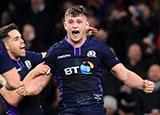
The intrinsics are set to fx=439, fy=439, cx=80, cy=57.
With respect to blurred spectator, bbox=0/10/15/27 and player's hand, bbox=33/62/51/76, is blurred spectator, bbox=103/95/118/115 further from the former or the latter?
blurred spectator, bbox=0/10/15/27

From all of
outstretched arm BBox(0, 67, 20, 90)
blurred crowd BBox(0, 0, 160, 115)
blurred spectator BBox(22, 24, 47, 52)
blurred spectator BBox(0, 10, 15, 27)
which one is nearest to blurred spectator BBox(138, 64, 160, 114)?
blurred crowd BBox(0, 0, 160, 115)

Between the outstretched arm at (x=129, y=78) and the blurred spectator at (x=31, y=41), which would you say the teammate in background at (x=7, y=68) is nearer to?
the outstretched arm at (x=129, y=78)

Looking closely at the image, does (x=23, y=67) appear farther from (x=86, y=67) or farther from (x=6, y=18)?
A: (x=6, y=18)

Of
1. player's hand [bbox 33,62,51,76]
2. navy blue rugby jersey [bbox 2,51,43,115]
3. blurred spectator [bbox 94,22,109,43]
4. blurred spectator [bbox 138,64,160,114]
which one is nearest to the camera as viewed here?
player's hand [bbox 33,62,51,76]

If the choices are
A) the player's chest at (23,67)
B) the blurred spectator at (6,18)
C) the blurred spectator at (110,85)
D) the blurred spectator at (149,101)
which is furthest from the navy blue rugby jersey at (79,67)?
the blurred spectator at (6,18)

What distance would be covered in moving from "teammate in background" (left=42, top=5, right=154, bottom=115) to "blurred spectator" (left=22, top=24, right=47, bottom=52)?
341 cm

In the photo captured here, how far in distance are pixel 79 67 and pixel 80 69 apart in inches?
1.2

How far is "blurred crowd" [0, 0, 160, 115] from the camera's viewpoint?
8461 mm

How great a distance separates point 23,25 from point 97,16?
194cm

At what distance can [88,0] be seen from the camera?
1195 centimetres

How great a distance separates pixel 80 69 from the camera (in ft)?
19.1

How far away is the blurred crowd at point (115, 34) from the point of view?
8461 mm

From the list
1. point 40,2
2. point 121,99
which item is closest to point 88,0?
point 40,2

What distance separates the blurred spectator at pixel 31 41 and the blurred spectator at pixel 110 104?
187 cm
